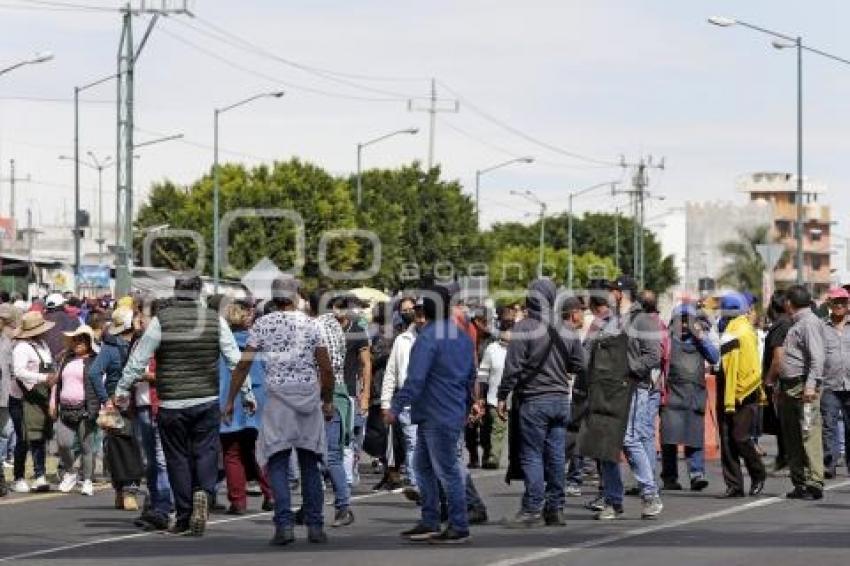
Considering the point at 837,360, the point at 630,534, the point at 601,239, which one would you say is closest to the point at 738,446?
the point at 837,360

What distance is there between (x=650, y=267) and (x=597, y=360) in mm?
138030

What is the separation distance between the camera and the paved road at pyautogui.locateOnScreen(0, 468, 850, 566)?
13.5 meters

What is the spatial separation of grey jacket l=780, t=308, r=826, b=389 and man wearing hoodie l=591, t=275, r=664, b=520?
2176 mm

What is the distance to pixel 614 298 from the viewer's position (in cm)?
1686

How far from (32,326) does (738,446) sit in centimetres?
673

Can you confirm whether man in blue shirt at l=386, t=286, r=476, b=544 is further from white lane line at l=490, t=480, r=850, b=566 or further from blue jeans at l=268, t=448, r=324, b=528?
white lane line at l=490, t=480, r=850, b=566

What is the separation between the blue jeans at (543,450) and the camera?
52.1ft

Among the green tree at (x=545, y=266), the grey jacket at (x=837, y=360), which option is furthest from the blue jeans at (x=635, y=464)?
the green tree at (x=545, y=266)

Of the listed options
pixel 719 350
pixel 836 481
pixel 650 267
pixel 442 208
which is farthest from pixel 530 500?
pixel 650 267

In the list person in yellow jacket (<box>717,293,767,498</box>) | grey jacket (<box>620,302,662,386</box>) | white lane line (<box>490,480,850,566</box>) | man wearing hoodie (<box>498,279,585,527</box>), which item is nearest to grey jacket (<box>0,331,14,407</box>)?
man wearing hoodie (<box>498,279,585,527</box>)

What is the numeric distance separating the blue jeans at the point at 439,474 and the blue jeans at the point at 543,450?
3.29ft

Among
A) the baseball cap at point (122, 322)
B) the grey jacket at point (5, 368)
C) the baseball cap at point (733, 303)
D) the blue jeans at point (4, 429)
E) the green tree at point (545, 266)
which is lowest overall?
the blue jeans at point (4, 429)

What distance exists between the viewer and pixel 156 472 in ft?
52.8

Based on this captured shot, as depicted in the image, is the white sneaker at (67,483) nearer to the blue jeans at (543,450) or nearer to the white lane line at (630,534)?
the blue jeans at (543,450)
